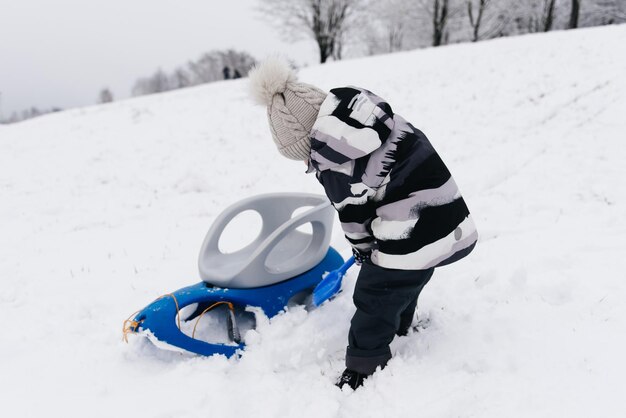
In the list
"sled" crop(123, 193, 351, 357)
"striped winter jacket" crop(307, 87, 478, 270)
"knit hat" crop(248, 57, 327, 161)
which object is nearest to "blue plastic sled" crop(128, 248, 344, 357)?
"sled" crop(123, 193, 351, 357)

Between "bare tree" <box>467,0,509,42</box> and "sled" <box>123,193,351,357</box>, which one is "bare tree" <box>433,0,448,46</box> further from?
"sled" <box>123,193,351,357</box>

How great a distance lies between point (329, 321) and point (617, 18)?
102 ft

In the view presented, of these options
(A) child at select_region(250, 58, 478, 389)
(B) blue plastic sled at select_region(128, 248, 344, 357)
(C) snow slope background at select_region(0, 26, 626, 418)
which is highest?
(A) child at select_region(250, 58, 478, 389)

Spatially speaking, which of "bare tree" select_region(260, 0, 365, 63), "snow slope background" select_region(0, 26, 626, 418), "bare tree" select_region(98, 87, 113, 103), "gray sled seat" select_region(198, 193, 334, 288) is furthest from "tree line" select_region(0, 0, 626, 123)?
"bare tree" select_region(98, 87, 113, 103)

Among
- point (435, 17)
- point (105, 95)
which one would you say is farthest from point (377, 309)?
point (105, 95)

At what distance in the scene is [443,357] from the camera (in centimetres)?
209

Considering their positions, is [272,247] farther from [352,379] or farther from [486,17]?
[486,17]

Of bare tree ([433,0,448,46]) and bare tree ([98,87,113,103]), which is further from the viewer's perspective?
bare tree ([98,87,113,103])

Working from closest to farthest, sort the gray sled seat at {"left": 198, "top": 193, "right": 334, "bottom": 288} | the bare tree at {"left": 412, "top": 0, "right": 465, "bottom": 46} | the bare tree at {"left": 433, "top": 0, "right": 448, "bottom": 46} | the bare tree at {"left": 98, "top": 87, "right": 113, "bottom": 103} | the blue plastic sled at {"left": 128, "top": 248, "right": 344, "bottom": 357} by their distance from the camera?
the blue plastic sled at {"left": 128, "top": 248, "right": 344, "bottom": 357}
the gray sled seat at {"left": 198, "top": 193, "right": 334, "bottom": 288}
the bare tree at {"left": 433, "top": 0, "right": 448, "bottom": 46}
the bare tree at {"left": 412, "top": 0, "right": 465, "bottom": 46}
the bare tree at {"left": 98, "top": 87, "right": 113, "bottom": 103}

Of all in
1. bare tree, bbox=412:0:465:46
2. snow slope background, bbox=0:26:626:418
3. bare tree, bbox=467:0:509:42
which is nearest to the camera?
snow slope background, bbox=0:26:626:418

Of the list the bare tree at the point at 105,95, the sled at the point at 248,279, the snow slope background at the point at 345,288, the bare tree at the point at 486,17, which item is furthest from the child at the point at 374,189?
the bare tree at the point at 105,95

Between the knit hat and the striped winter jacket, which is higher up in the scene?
the knit hat

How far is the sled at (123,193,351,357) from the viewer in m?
2.21

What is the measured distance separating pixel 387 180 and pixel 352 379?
991mm
